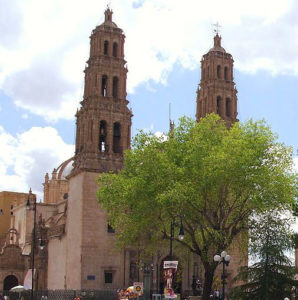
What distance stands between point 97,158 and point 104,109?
4.43m

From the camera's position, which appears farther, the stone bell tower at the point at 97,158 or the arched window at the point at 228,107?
the arched window at the point at 228,107

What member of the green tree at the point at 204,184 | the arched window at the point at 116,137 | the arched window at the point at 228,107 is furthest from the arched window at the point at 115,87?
the green tree at the point at 204,184

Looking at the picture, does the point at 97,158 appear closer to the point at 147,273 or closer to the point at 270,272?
the point at 147,273

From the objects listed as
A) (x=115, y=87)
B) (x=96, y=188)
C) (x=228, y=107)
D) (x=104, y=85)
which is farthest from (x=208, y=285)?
(x=228, y=107)

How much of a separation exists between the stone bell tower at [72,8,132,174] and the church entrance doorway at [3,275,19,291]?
15535 millimetres

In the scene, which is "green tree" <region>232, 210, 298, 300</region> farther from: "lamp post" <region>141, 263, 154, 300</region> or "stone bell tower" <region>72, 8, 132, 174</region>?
"stone bell tower" <region>72, 8, 132, 174</region>

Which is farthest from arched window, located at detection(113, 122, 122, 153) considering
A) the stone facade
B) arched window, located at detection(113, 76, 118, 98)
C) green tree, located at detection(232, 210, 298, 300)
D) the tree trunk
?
the stone facade

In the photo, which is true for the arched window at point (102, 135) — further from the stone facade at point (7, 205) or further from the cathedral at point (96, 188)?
the stone facade at point (7, 205)

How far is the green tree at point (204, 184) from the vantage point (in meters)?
35.7

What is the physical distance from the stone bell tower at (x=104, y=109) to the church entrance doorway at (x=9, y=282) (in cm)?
1554

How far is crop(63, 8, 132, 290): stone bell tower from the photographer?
48.4 metres

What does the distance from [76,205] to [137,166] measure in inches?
514

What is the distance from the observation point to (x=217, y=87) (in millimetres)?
57844

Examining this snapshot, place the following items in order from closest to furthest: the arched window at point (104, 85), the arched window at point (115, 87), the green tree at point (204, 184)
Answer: the green tree at point (204, 184) → the arched window at point (104, 85) → the arched window at point (115, 87)
